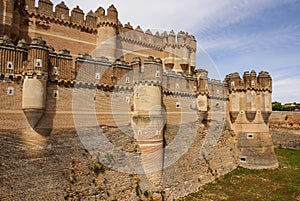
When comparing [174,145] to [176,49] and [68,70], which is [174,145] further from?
[176,49]

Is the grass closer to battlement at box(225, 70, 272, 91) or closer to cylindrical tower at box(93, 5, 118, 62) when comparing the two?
battlement at box(225, 70, 272, 91)

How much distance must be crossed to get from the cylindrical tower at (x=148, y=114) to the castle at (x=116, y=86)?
0.05 metres

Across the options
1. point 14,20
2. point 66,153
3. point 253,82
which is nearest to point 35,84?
point 66,153

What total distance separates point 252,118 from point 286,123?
Result: 14208 mm

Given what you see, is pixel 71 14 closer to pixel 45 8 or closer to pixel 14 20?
pixel 45 8

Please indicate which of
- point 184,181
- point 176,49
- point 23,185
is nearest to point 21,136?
point 23,185

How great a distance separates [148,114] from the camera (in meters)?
13.9

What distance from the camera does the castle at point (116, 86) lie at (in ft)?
34.2

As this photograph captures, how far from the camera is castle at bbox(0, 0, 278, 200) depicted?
10430 mm

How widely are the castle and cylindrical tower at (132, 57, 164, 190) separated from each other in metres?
0.05

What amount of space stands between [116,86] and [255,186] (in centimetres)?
1195

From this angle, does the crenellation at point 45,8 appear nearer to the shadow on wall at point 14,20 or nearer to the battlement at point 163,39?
the shadow on wall at point 14,20

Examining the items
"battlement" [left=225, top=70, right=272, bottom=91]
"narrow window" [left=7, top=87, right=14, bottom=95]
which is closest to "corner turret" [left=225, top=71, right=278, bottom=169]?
"battlement" [left=225, top=70, right=272, bottom=91]

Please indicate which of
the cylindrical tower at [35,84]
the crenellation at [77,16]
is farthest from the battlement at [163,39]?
the cylindrical tower at [35,84]
